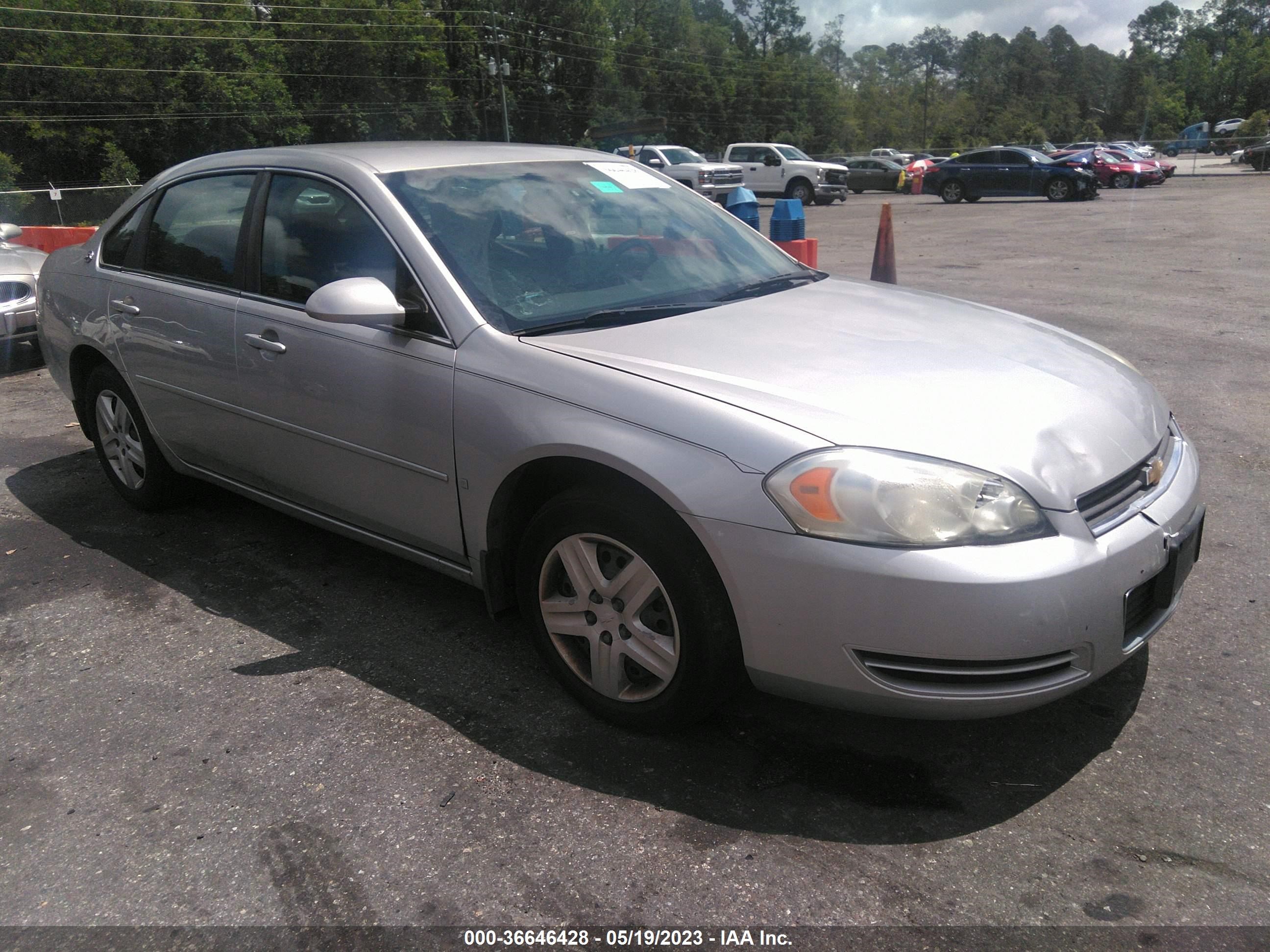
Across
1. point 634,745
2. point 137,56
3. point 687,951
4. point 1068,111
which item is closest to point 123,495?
point 634,745

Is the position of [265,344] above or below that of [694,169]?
above

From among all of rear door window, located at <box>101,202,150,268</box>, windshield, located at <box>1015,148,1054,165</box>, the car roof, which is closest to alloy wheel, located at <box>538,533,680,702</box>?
the car roof

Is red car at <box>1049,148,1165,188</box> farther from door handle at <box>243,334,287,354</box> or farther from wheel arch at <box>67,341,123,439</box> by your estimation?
door handle at <box>243,334,287,354</box>

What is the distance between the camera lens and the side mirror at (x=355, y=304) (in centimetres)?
312

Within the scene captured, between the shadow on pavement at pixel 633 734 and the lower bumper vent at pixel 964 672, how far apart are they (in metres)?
0.36

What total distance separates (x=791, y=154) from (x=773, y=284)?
102 feet

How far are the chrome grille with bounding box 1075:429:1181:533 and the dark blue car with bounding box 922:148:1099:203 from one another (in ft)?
94.1

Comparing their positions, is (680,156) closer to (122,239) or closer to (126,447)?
(122,239)

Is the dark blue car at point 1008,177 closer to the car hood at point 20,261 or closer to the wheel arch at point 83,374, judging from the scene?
the car hood at point 20,261

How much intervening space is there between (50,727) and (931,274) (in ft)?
36.2

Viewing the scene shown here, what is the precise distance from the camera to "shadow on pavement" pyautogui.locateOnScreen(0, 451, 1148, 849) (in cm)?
264

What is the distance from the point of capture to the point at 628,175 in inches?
162

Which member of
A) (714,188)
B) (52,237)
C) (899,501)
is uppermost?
(899,501)

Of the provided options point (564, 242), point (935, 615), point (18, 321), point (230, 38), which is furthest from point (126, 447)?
point (230, 38)
